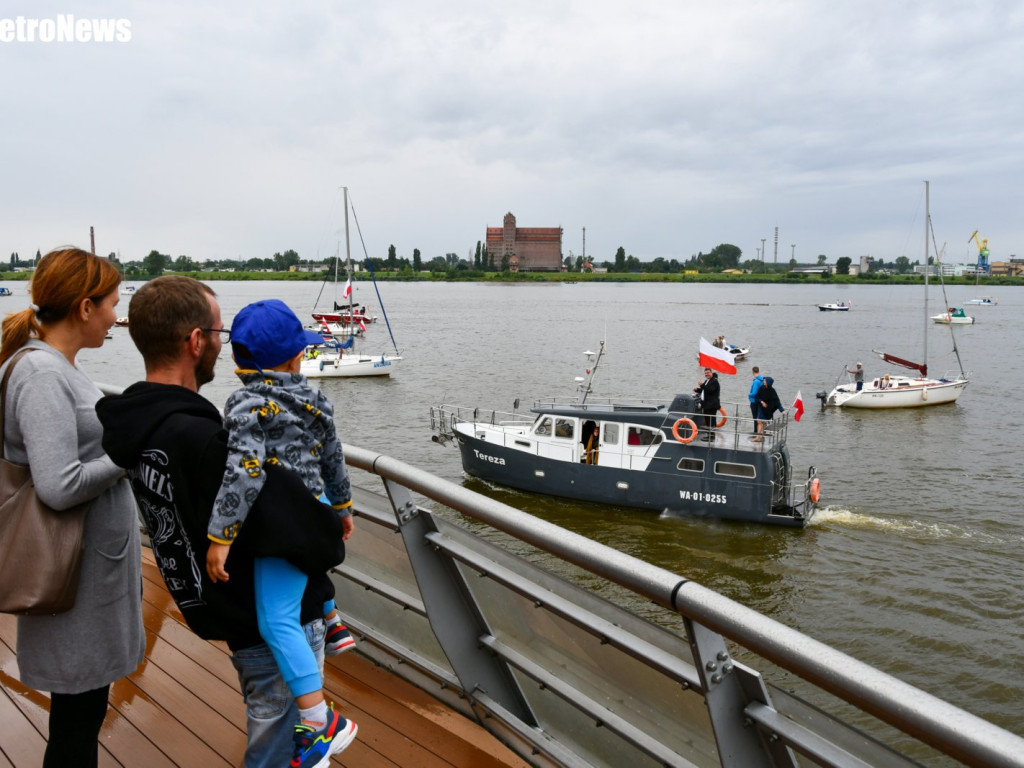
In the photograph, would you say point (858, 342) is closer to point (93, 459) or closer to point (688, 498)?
point (688, 498)

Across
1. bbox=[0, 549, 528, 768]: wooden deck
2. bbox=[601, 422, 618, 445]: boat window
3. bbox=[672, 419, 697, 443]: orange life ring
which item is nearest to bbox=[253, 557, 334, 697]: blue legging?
bbox=[0, 549, 528, 768]: wooden deck

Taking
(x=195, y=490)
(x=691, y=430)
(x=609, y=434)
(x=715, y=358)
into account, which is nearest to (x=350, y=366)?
(x=609, y=434)

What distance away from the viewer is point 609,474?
19.1m

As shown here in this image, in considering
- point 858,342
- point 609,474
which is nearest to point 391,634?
point 609,474

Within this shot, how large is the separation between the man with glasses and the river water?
39.3 ft

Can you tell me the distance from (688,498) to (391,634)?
51.9 ft

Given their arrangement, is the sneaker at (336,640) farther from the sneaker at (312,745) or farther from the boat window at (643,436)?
the boat window at (643,436)

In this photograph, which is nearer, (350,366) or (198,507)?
(198,507)

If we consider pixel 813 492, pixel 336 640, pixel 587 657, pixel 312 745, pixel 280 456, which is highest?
pixel 280 456

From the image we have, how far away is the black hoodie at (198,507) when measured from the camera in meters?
2.06

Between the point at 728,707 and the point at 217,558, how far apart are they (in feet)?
4.49

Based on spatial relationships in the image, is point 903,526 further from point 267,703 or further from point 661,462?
point 267,703

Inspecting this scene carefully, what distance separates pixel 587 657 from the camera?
2.45m

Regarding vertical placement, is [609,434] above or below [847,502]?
above
